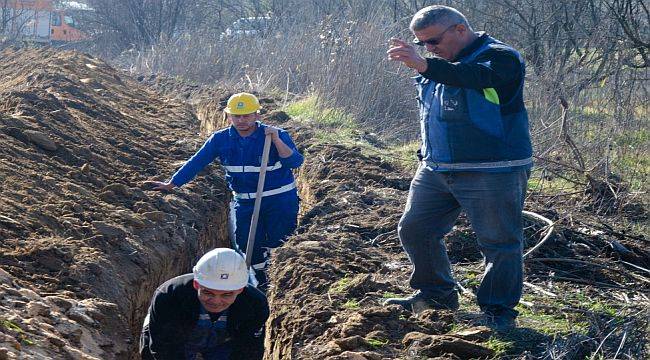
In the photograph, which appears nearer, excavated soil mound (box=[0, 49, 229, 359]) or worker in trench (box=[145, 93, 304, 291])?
excavated soil mound (box=[0, 49, 229, 359])

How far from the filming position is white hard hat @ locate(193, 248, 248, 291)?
5.18 metres

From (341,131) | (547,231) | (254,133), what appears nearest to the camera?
(547,231)

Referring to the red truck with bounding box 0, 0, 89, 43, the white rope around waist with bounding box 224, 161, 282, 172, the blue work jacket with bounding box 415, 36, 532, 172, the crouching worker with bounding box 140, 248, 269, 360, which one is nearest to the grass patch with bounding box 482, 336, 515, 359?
the blue work jacket with bounding box 415, 36, 532, 172

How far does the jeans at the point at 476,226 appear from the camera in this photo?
5305 millimetres

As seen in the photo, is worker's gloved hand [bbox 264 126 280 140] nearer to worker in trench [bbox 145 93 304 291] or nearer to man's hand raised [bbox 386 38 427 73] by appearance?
worker in trench [bbox 145 93 304 291]

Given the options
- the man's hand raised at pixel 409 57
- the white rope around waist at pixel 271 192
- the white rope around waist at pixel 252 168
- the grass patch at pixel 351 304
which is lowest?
the grass patch at pixel 351 304

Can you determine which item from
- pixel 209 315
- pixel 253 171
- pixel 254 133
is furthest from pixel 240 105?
pixel 209 315

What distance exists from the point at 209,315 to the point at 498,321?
1684mm

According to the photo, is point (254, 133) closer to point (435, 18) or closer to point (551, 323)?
point (435, 18)

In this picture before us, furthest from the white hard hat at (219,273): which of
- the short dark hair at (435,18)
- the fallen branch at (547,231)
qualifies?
the fallen branch at (547,231)

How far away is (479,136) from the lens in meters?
5.23

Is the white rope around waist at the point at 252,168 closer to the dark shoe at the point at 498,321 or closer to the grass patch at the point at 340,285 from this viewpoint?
the grass patch at the point at 340,285

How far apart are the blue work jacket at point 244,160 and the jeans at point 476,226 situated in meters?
2.58

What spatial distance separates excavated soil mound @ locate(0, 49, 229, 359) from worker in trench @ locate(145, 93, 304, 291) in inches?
28.1
